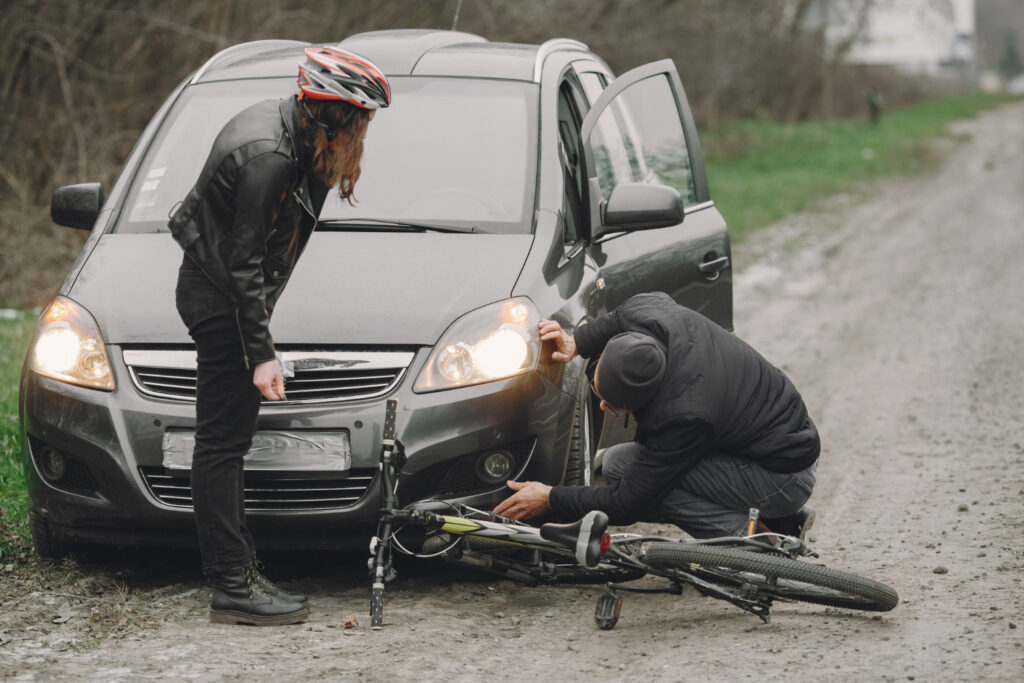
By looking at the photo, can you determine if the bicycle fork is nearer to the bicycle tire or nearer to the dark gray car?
the dark gray car

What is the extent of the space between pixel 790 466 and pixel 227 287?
6.62 feet

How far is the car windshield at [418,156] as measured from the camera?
5051 mm

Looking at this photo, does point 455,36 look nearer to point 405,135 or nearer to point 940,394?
point 405,135

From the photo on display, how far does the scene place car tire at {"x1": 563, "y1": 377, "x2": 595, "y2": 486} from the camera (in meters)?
4.71

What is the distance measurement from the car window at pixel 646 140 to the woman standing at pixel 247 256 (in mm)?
1982

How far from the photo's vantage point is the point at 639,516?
4.57 m

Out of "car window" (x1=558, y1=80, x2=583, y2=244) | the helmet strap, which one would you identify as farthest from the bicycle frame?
"car window" (x1=558, y1=80, x2=583, y2=244)

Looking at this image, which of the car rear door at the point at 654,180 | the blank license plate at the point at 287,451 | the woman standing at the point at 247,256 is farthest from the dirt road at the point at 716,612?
the car rear door at the point at 654,180

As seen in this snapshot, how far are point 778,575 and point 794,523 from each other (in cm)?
73

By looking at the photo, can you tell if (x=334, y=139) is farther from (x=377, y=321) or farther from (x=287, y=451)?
(x=287, y=451)

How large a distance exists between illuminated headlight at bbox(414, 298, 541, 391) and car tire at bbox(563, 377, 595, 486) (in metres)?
0.35

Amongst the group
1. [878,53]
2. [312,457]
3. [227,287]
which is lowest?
[878,53]

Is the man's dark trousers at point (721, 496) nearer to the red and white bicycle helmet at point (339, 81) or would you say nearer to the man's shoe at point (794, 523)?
the man's shoe at point (794, 523)

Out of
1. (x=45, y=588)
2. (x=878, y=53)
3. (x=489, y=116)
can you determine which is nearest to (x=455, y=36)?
(x=489, y=116)
